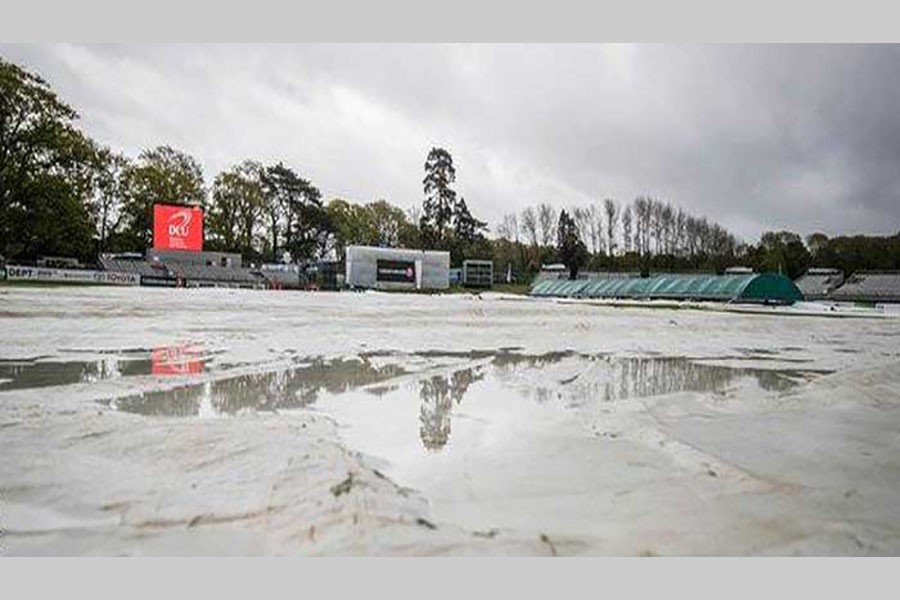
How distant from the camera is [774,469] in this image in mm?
3553

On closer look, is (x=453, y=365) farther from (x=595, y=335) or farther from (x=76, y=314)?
(x=76, y=314)

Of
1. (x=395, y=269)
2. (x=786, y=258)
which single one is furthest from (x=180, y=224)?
(x=786, y=258)

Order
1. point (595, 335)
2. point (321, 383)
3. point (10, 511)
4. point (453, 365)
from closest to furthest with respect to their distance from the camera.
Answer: point (10, 511) < point (321, 383) < point (453, 365) < point (595, 335)

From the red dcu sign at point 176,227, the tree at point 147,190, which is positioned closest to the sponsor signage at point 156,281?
the red dcu sign at point 176,227

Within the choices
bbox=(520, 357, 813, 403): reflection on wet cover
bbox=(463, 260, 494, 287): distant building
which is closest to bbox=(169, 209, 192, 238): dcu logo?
bbox=(463, 260, 494, 287): distant building

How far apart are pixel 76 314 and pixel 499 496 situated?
15.0 meters

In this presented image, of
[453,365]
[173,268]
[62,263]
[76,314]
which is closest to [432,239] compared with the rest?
[173,268]

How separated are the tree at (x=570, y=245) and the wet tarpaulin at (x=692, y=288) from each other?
27.7 m

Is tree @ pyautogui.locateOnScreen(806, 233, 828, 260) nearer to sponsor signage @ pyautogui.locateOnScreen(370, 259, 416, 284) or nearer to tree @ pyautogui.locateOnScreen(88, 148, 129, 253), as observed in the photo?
sponsor signage @ pyautogui.locateOnScreen(370, 259, 416, 284)

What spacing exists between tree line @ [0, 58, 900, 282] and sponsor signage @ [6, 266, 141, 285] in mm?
2491

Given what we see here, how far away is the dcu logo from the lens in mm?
56438

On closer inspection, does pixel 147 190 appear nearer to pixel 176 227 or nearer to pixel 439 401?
pixel 176 227

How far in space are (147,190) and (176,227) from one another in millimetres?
11610

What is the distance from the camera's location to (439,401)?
5.56 meters
